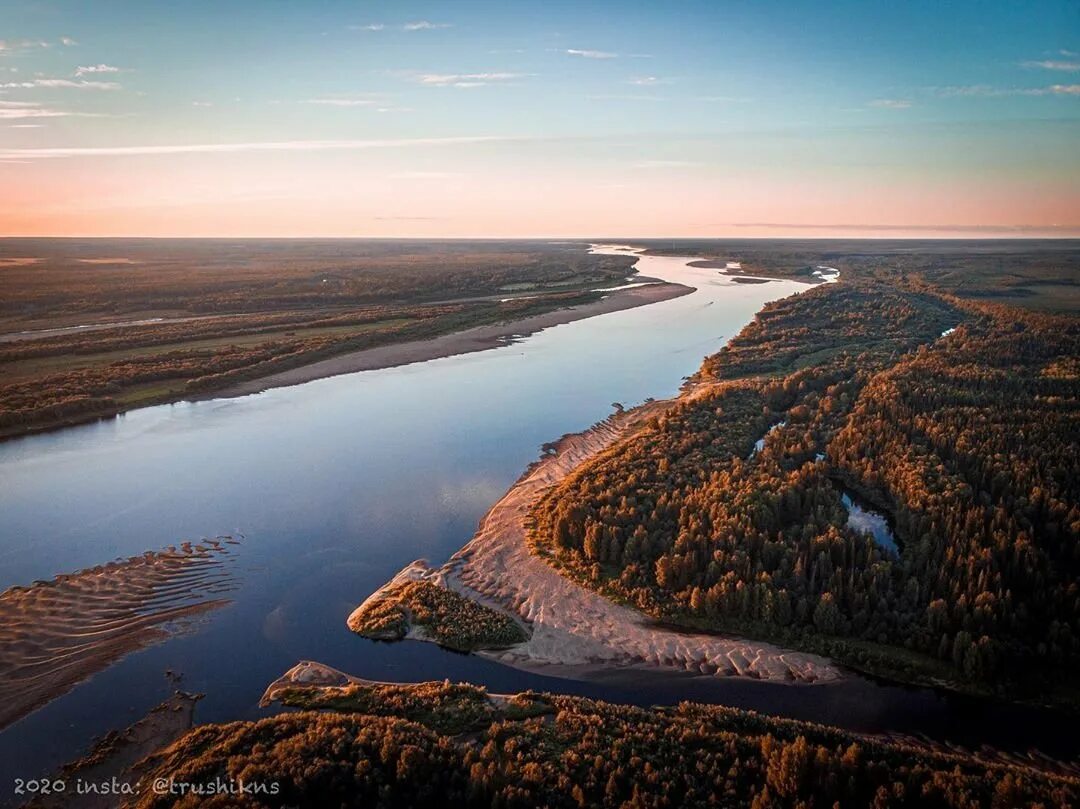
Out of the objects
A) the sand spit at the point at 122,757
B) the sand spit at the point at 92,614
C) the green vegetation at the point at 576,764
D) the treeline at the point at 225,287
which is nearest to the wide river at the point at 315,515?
the sand spit at the point at 122,757

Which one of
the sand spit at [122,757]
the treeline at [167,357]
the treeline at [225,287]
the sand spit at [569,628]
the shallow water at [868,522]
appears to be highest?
the treeline at [225,287]

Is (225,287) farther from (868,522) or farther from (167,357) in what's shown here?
(868,522)

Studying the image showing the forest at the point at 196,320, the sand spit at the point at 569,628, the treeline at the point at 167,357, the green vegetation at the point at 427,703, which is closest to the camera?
the green vegetation at the point at 427,703

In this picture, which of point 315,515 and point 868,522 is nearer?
point 868,522

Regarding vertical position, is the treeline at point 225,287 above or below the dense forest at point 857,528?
above

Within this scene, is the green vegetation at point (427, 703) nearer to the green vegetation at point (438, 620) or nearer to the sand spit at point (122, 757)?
the sand spit at point (122, 757)

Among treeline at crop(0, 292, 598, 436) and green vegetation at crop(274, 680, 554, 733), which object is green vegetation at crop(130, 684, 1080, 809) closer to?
green vegetation at crop(274, 680, 554, 733)

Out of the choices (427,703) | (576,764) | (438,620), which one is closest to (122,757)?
(427,703)
